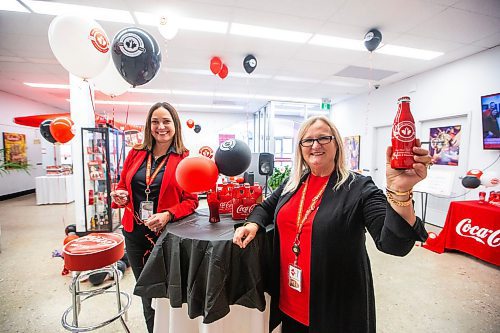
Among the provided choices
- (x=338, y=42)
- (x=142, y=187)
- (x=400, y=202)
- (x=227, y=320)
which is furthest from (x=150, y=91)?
(x=400, y=202)

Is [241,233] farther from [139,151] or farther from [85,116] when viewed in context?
[85,116]

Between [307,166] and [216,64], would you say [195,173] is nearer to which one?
[307,166]

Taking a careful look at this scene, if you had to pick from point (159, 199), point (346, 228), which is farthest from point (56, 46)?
point (346, 228)

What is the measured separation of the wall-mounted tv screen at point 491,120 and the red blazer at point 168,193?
14.4ft

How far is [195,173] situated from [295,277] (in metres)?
0.68

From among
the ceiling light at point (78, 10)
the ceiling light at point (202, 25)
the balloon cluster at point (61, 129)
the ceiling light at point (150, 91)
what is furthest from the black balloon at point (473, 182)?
the ceiling light at point (150, 91)

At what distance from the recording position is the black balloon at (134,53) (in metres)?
1.65

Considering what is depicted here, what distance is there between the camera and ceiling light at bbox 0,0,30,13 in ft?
8.63

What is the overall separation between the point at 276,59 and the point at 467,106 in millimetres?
3257

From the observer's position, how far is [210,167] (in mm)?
1290

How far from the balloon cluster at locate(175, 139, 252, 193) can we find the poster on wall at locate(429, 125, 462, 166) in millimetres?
4511

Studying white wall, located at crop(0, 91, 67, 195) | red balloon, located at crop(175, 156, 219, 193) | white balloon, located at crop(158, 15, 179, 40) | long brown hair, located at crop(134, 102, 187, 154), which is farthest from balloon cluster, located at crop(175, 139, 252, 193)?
white wall, located at crop(0, 91, 67, 195)

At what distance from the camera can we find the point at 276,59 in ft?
13.8

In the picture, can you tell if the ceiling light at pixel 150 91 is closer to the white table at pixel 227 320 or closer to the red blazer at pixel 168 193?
the red blazer at pixel 168 193
